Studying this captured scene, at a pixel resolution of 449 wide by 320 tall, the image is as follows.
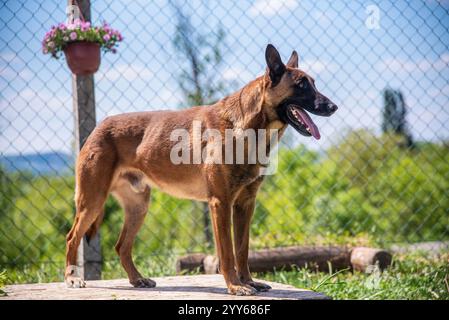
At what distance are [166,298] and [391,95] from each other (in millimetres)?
3656

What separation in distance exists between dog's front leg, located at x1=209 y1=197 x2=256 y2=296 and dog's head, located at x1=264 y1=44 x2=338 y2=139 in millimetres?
689

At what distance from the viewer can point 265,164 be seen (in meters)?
3.77

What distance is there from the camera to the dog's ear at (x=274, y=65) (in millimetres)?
3680

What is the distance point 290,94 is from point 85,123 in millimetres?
2059

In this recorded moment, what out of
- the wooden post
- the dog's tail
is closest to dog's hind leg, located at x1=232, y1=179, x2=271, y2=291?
the dog's tail

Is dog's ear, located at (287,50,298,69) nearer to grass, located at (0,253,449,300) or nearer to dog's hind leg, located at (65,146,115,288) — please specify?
dog's hind leg, located at (65,146,115,288)

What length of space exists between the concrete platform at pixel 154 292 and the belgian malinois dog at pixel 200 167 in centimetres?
12

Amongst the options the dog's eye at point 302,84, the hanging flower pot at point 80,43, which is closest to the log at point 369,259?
the dog's eye at point 302,84

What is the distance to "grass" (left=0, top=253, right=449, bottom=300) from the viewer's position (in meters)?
4.79

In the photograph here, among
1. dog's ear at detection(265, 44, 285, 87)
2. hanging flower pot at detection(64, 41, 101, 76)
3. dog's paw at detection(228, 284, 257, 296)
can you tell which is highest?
hanging flower pot at detection(64, 41, 101, 76)

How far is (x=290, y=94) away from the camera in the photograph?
368 cm

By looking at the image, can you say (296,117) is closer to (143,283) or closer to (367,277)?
(143,283)

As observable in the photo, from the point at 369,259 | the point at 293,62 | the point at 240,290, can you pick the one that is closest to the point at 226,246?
the point at 240,290
